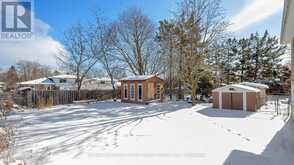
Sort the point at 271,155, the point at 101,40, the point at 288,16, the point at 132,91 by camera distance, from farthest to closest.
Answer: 1. the point at 101,40
2. the point at 132,91
3. the point at 288,16
4. the point at 271,155

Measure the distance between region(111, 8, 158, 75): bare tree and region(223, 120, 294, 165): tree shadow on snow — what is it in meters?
17.1

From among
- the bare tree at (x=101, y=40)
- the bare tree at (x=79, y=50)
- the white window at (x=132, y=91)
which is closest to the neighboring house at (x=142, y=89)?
the white window at (x=132, y=91)

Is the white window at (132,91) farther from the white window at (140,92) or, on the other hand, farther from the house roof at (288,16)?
the house roof at (288,16)

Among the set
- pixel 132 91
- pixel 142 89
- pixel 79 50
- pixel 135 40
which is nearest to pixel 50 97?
pixel 132 91

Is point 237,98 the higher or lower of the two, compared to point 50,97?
higher

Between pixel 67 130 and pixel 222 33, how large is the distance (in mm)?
12421

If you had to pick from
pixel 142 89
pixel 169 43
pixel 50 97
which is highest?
pixel 169 43

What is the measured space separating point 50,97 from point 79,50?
736cm

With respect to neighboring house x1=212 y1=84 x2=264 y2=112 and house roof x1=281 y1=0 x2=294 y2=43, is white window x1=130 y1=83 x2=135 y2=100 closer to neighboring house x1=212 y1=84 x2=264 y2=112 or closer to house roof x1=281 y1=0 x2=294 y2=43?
neighboring house x1=212 y1=84 x2=264 y2=112

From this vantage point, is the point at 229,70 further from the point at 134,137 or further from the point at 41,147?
the point at 41,147

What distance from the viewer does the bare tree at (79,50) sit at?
2008 cm

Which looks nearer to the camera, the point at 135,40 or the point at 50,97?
the point at 50,97

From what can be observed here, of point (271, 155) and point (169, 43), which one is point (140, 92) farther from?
point (271, 155)

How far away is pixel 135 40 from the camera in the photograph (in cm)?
2091
